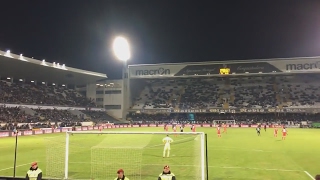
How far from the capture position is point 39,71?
66750 millimetres

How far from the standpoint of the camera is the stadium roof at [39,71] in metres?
55.1

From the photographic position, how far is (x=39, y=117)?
6247cm

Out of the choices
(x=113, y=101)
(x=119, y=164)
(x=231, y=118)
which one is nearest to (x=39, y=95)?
(x=113, y=101)

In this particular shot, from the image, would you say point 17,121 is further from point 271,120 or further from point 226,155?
point 271,120

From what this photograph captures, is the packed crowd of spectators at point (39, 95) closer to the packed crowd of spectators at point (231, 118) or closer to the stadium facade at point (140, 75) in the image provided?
the stadium facade at point (140, 75)

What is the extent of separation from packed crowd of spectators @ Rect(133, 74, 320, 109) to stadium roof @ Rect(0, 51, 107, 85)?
19.6 meters

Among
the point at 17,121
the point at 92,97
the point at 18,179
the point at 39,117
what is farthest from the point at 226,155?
the point at 92,97

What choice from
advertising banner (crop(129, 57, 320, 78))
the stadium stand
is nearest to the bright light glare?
the stadium stand

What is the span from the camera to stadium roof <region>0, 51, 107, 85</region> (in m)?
55.1

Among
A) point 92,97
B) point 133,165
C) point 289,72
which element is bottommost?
point 133,165

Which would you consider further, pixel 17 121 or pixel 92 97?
pixel 92 97

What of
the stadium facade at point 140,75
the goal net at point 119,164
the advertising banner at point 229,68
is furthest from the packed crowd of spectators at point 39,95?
the goal net at point 119,164

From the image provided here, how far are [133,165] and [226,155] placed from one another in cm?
832

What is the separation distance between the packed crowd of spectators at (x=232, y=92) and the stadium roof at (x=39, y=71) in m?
19.6
